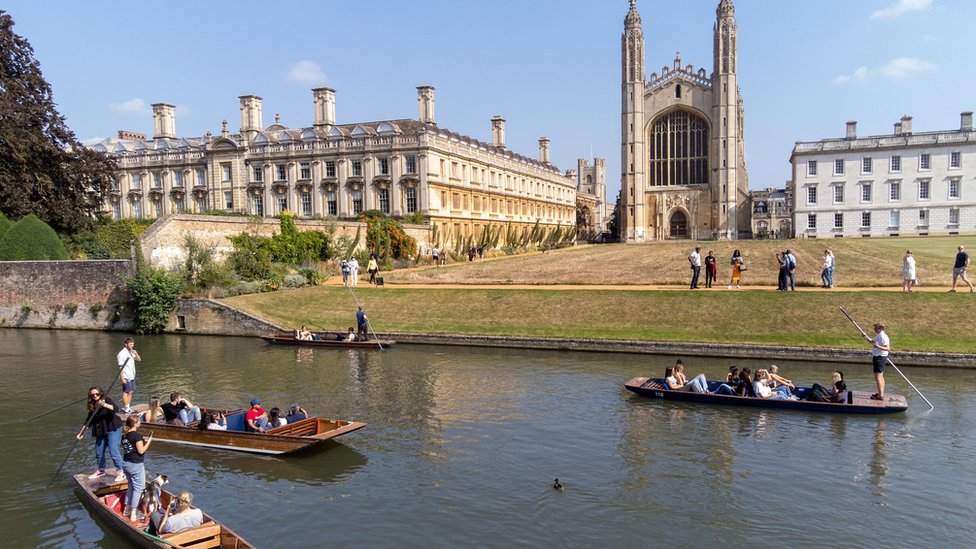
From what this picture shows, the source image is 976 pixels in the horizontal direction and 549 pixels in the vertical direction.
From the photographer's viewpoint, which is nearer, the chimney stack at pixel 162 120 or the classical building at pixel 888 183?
the classical building at pixel 888 183

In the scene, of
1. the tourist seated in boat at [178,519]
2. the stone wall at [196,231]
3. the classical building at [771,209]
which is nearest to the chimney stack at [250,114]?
the stone wall at [196,231]

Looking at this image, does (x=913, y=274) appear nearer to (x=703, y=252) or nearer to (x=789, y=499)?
(x=789, y=499)

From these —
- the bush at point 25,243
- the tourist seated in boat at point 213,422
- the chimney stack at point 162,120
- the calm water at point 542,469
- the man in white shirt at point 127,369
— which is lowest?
the calm water at point 542,469

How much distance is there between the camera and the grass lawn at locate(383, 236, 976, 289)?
30.5 m

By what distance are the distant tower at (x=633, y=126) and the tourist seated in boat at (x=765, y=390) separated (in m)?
57.9

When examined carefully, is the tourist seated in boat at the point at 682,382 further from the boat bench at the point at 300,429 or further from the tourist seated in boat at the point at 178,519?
the tourist seated in boat at the point at 178,519

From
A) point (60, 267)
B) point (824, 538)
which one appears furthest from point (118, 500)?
point (60, 267)

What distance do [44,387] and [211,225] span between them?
18.0 metres

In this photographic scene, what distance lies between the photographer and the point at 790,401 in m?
16.3

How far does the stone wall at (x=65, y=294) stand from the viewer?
34.2 metres

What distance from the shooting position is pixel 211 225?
37438 mm

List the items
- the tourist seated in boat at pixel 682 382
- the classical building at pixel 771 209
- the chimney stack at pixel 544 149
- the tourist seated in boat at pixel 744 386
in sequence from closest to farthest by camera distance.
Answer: the tourist seated in boat at pixel 744 386, the tourist seated in boat at pixel 682 382, the chimney stack at pixel 544 149, the classical building at pixel 771 209

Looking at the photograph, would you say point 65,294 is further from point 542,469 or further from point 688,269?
point 688,269

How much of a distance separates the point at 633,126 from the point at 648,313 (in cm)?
5120
